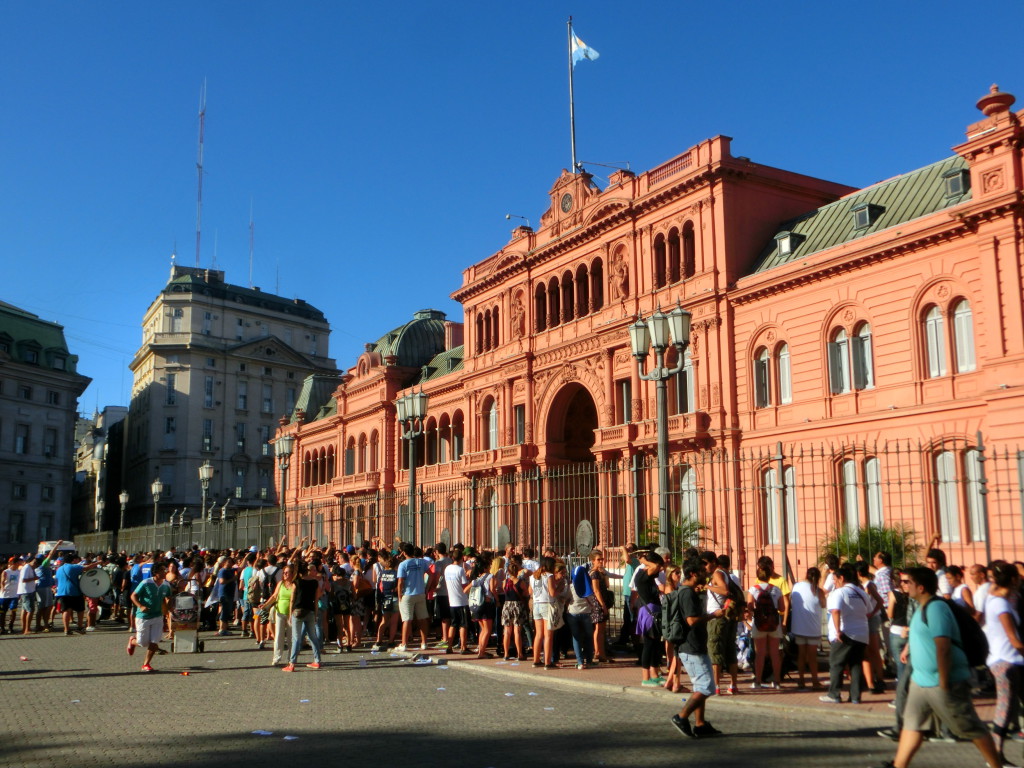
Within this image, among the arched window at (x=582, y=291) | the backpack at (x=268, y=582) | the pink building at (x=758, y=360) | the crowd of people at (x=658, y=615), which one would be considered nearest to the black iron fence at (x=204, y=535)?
the pink building at (x=758, y=360)

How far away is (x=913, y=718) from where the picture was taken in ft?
25.0

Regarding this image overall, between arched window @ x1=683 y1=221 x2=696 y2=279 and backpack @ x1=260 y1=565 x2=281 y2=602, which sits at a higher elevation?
A: arched window @ x1=683 y1=221 x2=696 y2=279

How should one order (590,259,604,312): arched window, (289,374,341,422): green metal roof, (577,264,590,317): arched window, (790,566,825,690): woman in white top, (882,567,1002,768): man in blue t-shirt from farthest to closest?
(289,374,341,422): green metal roof → (577,264,590,317): arched window → (590,259,604,312): arched window → (790,566,825,690): woman in white top → (882,567,1002,768): man in blue t-shirt

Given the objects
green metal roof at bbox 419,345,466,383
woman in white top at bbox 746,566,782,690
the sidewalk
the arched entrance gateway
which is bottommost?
the sidewalk

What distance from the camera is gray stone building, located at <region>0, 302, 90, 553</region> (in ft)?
237

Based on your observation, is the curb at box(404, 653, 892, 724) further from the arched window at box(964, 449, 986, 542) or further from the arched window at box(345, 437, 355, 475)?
the arched window at box(345, 437, 355, 475)

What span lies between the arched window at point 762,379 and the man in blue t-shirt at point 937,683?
2443 cm

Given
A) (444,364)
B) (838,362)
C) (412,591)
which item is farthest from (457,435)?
(412,591)

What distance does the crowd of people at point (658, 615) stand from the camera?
7.94m

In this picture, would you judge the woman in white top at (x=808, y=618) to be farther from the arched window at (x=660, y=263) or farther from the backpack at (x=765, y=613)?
the arched window at (x=660, y=263)

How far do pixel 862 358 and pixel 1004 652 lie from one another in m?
21.1

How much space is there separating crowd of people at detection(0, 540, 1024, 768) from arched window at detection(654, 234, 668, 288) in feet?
54.8

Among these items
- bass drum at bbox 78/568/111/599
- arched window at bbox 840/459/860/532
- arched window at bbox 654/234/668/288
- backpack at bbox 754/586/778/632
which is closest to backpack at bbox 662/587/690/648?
backpack at bbox 754/586/778/632

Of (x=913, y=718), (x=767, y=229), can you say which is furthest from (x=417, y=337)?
(x=913, y=718)
